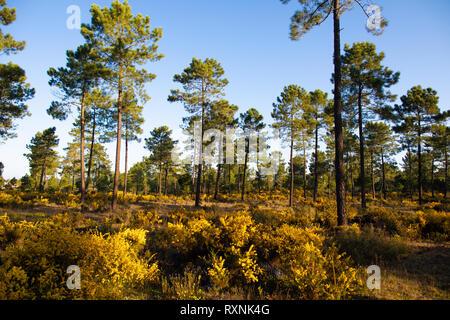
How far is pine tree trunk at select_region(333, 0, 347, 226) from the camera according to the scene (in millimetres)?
7402

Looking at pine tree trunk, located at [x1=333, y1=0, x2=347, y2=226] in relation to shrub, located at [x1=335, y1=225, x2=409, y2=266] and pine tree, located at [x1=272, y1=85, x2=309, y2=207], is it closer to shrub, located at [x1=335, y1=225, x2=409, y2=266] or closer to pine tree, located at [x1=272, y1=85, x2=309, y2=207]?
shrub, located at [x1=335, y1=225, x2=409, y2=266]

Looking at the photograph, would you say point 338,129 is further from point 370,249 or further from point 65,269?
point 65,269

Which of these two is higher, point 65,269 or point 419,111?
point 419,111

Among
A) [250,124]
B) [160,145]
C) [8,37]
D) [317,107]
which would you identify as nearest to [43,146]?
[160,145]

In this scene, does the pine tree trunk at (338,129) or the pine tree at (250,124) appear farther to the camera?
the pine tree at (250,124)

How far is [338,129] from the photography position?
7742mm

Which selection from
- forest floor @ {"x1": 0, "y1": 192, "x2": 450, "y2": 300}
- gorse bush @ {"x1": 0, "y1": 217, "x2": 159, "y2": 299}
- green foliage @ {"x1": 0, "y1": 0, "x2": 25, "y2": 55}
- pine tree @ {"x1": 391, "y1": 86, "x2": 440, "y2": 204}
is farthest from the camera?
pine tree @ {"x1": 391, "y1": 86, "x2": 440, "y2": 204}

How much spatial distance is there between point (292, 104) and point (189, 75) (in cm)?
1042

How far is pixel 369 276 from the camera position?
4090mm

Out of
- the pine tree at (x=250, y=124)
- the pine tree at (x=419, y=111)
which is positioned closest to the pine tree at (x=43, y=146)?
the pine tree at (x=250, y=124)

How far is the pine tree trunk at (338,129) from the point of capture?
7.40 metres

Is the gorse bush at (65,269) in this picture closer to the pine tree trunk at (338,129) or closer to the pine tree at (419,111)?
the pine tree trunk at (338,129)

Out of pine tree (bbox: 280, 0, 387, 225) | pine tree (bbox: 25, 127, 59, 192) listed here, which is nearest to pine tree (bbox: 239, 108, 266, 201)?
pine tree (bbox: 280, 0, 387, 225)
